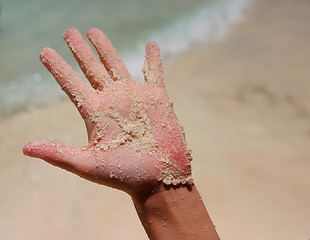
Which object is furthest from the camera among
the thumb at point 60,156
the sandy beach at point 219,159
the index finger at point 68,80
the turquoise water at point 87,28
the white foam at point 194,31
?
the white foam at point 194,31

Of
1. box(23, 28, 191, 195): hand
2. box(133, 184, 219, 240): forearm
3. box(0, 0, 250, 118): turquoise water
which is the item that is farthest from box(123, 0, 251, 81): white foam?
box(133, 184, 219, 240): forearm

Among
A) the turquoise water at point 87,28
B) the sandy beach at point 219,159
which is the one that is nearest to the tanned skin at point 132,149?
the sandy beach at point 219,159

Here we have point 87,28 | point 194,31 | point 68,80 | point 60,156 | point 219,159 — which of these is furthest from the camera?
point 87,28

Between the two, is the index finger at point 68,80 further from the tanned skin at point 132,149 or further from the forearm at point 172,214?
the forearm at point 172,214

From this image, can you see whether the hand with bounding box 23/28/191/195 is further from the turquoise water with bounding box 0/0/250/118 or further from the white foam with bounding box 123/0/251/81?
the white foam with bounding box 123/0/251/81

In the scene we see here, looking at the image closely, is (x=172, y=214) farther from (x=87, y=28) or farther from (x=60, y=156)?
(x=87, y=28)

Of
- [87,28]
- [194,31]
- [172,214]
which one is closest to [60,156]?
[172,214]
